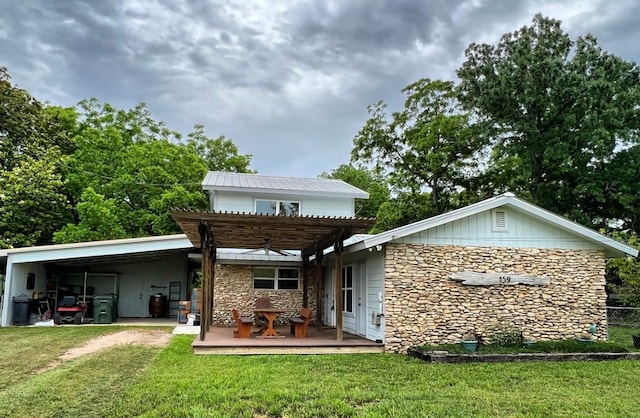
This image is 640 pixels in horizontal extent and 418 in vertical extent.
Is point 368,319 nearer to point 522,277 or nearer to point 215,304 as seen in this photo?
point 522,277

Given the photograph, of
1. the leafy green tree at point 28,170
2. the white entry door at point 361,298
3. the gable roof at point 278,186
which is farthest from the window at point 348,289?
the leafy green tree at point 28,170

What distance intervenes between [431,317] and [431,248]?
4.60ft

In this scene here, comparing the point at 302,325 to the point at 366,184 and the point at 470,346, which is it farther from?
the point at 366,184

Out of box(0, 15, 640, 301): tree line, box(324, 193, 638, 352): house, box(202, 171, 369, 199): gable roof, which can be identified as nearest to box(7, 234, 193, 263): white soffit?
box(202, 171, 369, 199): gable roof

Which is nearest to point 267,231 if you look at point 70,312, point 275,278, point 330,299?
point 330,299

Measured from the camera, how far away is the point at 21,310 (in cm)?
1417

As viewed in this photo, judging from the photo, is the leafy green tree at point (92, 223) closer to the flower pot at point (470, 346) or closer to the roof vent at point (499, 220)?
the roof vent at point (499, 220)

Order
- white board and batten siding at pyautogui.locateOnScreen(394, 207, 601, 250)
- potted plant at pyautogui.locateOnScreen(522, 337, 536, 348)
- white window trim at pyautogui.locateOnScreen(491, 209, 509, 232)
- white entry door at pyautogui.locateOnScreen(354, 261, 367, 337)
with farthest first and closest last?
white entry door at pyautogui.locateOnScreen(354, 261, 367, 337), white window trim at pyautogui.locateOnScreen(491, 209, 509, 232), white board and batten siding at pyautogui.locateOnScreen(394, 207, 601, 250), potted plant at pyautogui.locateOnScreen(522, 337, 536, 348)

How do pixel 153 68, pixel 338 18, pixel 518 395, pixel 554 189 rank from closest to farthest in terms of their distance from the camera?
pixel 518 395
pixel 338 18
pixel 153 68
pixel 554 189

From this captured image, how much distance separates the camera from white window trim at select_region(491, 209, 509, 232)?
10.3m

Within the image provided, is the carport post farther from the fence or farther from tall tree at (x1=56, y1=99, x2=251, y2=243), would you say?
tall tree at (x1=56, y1=99, x2=251, y2=243)

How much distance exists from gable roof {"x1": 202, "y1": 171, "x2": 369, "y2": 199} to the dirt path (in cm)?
473

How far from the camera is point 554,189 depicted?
70.8ft

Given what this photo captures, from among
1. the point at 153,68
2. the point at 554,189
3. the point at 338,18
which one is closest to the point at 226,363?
the point at 338,18
